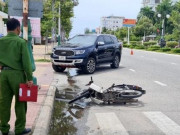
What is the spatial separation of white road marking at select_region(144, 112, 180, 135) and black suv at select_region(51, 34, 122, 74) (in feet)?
24.7

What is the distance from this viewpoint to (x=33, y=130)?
5484 millimetres

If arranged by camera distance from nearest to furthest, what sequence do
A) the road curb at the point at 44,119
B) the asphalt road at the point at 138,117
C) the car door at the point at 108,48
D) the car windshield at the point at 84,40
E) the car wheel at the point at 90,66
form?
the road curb at the point at 44,119 → the asphalt road at the point at 138,117 → the car wheel at the point at 90,66 → the car windshield at the point at 84,40 → the car door at the point at 108,48

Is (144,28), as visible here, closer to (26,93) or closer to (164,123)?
(164,123)

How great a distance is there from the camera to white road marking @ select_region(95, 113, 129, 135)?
5936 millimetres

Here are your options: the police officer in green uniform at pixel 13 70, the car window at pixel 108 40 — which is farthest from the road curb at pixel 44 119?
the car window at pixel 108 40

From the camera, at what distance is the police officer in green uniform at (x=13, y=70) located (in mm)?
4895

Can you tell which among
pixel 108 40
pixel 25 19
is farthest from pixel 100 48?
pixel 25 19

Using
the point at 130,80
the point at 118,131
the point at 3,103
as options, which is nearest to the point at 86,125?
the point at 118,131

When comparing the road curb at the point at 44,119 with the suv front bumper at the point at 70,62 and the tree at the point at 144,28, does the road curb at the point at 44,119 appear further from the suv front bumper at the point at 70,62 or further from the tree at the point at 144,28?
the tree at the point at 144,28

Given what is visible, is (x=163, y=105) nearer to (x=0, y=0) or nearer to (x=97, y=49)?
(x=97, y=49)

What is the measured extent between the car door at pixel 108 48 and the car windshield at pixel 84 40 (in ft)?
3.09

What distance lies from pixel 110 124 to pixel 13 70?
2.39 metres

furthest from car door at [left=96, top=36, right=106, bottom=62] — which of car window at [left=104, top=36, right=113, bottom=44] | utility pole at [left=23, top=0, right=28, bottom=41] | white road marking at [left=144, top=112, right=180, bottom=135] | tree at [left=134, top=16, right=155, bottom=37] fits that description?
tree at [left=134, top=16, right=155, bottom=37]

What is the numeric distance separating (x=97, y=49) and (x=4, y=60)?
1085cm
